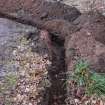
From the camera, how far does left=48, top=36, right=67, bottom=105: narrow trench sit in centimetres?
411

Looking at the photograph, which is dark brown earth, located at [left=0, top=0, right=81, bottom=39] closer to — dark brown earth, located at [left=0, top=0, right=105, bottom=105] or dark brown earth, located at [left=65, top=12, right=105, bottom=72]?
dark brown earth, located at [left=0, top=0, right=105, bottom=105]

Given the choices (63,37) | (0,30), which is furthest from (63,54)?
(0,30)

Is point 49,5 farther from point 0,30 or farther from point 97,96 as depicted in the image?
point 97,96

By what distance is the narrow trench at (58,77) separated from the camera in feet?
13.5

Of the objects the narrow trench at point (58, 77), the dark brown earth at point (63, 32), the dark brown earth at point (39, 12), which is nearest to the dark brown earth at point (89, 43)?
the dark brown earth at point (63, 32)

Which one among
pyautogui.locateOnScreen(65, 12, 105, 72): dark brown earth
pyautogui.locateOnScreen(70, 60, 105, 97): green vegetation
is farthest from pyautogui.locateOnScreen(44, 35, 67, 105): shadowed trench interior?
pyautogui.locateOnScreen(70, 60, 105, 97): green vegetation

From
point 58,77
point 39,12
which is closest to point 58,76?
point 58,77

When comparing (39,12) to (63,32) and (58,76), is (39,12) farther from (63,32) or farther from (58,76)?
(58,76)

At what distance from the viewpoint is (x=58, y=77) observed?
14.5ft

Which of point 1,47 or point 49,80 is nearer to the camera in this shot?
point 49,80

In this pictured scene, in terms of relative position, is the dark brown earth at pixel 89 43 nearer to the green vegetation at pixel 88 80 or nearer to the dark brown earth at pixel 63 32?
the dark brown earth at pixel 63 32

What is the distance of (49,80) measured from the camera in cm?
423

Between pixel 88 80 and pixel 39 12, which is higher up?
pixel 39 12

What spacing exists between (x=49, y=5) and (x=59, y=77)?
1675 mm
